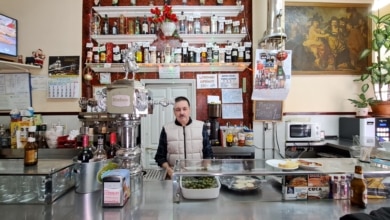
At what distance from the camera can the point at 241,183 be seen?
140 cm

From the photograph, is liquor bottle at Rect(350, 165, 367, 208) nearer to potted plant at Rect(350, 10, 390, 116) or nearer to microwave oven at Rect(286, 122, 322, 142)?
microwave oven at Rect(286, 122, 322, 142)

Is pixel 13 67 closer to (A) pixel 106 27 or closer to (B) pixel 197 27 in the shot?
(A) pixel 106 27

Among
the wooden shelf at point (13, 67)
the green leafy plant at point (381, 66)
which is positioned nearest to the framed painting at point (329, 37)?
the green leafy plant at point (381, 66)

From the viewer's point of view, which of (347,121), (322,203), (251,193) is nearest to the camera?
(322,203)

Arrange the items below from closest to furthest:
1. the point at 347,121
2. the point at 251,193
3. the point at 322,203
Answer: the point at 322,203
the point at 251,193
the point at 347,121

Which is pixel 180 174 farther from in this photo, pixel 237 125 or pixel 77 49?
pixel 77 49

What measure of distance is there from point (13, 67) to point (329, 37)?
14.8 ft

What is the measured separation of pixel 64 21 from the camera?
3615 millimetres

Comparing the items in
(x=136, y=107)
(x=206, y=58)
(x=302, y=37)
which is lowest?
(x=136, y=107)

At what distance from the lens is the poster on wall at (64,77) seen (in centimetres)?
357

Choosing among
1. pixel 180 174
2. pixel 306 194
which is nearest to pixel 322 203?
pixel 306 194

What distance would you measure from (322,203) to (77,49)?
3.58 meters

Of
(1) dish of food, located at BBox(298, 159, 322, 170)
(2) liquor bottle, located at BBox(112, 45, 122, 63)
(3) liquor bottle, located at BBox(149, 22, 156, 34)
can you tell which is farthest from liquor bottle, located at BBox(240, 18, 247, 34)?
(1) dish of food, located at BBox(298, 159, 322, 170)

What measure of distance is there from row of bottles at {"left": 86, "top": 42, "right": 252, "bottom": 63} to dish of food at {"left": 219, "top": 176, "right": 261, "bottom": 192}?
233 centimetres
